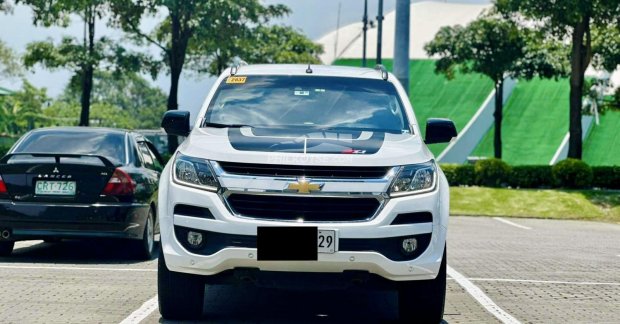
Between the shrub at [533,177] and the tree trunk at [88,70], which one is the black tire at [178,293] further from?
the tree trunk at [88,70]

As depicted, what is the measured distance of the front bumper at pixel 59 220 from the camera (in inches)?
448

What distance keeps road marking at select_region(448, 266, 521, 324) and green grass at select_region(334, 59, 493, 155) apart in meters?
55.5

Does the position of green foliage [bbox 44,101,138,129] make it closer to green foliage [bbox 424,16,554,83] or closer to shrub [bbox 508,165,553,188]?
green foliage [bbox 424,16,554,83]

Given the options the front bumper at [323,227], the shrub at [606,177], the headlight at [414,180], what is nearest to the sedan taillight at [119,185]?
the front bumper at [323,227]

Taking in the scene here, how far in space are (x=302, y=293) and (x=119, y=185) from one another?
286 cm

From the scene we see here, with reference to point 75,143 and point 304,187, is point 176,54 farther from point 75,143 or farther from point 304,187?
point 304,187

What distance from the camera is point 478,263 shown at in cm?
1297

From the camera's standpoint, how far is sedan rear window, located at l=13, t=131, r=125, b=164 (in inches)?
482

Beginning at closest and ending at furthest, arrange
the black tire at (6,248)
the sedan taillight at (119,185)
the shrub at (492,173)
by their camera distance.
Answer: the sedan taillight at (119,185), the black tire at (6,248), the shrub at (492,173)

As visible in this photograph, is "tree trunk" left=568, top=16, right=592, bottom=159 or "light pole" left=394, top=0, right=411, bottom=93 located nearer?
"light pole" left=394, top=0, right=411, bottom=93

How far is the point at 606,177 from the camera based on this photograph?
29969 millimetres

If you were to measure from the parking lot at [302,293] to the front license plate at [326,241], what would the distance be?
1.29 metres

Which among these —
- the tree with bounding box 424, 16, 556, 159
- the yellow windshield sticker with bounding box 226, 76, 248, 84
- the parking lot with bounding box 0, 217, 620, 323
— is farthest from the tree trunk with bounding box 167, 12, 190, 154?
the yellow windshield sticker with bounding box 226, 76, 248, 84

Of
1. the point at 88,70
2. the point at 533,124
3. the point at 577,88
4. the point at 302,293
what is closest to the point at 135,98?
the point at 533,124
